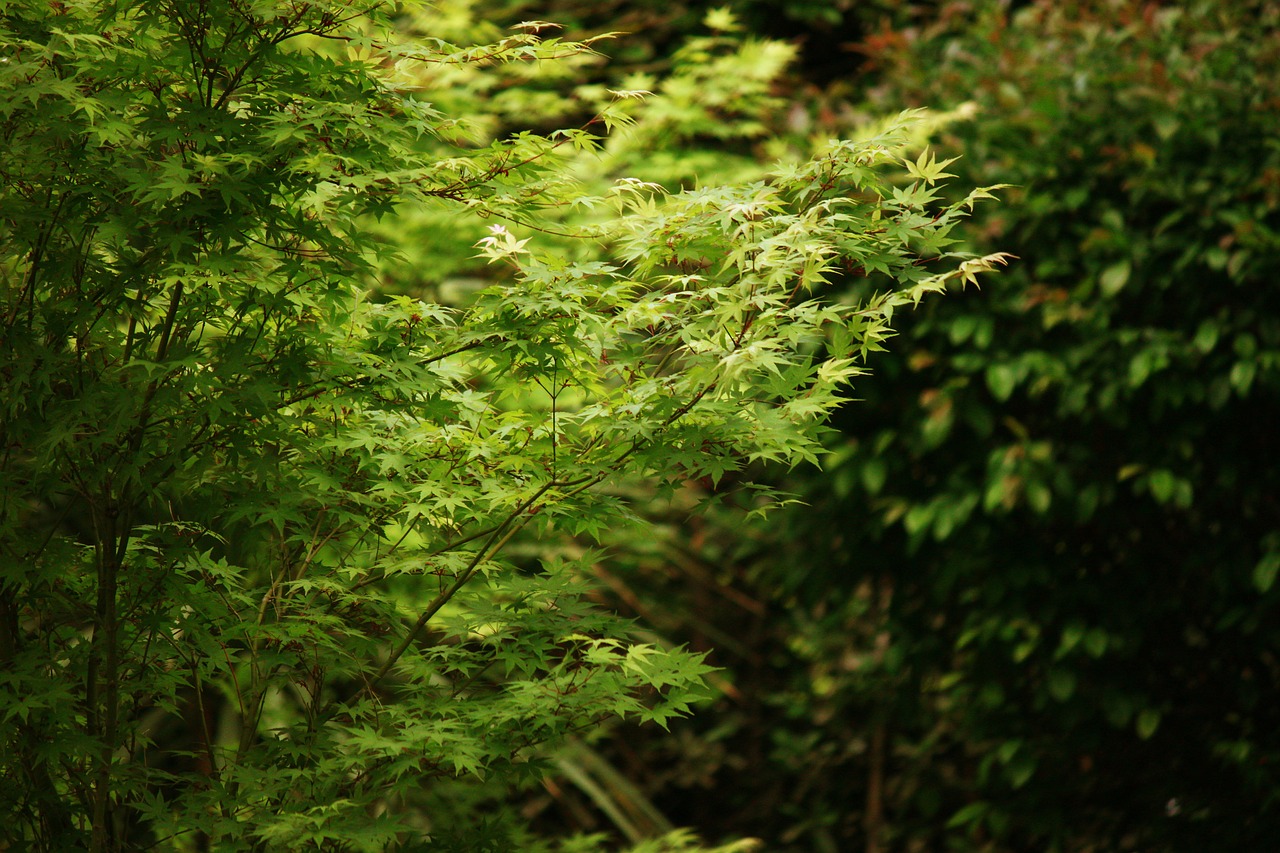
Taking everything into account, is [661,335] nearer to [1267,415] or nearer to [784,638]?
[1267,415]

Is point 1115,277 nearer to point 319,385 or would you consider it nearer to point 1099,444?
point 1099,444

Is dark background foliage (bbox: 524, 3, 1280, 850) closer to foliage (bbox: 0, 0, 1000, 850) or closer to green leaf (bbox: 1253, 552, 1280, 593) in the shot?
green leaf (bbox: 1253, 552, 1280, 593)

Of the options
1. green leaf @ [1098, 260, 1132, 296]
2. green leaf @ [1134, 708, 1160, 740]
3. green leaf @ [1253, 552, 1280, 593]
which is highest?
green leaf @ [1098, 260, 1132, 296]

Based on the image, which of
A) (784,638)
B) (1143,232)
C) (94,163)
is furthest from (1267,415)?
(94,163)

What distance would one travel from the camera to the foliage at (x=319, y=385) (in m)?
1.88

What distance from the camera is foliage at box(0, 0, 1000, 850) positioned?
1.88 m

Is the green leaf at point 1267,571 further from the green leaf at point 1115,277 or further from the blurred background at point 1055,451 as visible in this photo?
the green leaf at point 1115,277

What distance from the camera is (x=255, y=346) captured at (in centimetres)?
207

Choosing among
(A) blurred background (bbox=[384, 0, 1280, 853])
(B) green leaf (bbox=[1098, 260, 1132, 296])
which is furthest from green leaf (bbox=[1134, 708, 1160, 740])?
(B) green leaf (bbox=[1098, 260, 1132, 296])

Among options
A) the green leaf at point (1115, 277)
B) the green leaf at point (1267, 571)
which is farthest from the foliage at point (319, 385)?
the green leaf at point (1267, 571)

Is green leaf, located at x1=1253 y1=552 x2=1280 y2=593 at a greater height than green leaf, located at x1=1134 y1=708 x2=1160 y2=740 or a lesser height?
greater

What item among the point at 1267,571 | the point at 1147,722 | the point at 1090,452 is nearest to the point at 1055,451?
the point at 1090,452

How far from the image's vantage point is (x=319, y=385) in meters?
2.05

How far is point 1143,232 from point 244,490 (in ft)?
9.15
